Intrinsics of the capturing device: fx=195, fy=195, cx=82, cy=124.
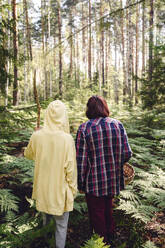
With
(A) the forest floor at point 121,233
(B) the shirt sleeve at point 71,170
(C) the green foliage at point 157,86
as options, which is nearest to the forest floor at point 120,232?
(A) the forest floor at point 121,233

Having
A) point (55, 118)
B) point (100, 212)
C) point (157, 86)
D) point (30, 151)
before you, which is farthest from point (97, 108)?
point (157, 86)

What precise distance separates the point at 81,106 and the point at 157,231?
1145 centimetres

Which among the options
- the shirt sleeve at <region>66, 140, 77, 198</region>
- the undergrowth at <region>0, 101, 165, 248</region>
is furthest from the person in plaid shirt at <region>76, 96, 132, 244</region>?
the undergrowth at <region>0, 101, 165, 248</region>

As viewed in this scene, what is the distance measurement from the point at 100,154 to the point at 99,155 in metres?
0.02

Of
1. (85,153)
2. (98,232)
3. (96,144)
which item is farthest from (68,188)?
(98,232)

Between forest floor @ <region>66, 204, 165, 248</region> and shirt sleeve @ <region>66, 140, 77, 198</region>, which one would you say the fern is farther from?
shirt sleeve @ <region>66, 140, 77, 198</region>

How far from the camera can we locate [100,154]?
2.44 meters

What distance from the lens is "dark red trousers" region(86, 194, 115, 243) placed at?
256 cm

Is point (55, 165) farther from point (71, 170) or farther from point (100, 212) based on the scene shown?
point (100, 212)

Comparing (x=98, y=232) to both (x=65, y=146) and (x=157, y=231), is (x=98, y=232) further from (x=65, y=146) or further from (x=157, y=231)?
(x=65, y=146)

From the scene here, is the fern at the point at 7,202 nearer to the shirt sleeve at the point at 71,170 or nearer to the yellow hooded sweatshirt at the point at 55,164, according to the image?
the yellow hooded sweatshirt at the point at 55,164

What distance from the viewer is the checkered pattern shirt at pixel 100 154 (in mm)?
2432

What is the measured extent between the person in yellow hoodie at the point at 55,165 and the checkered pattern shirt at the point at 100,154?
0.65ft

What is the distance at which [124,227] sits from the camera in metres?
3.08
